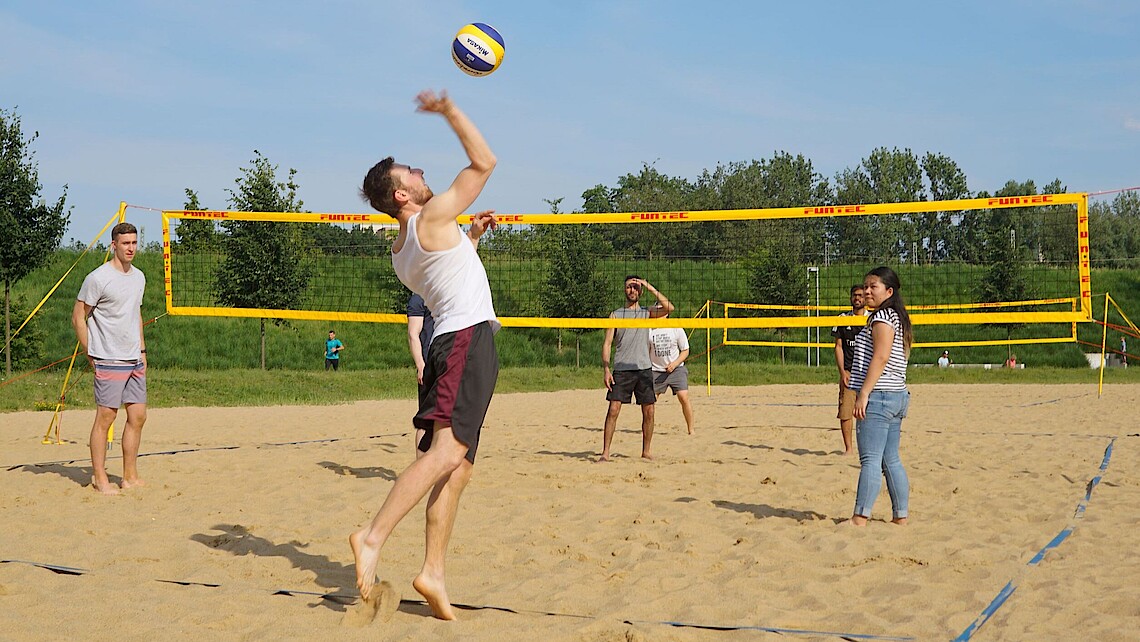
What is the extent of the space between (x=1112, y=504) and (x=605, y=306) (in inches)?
659

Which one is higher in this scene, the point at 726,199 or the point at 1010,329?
the point at 726,199

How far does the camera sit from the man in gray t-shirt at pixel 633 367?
300 inches

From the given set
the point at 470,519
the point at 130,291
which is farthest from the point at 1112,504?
the point at 130,291

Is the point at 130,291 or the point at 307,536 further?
the point at 130,291

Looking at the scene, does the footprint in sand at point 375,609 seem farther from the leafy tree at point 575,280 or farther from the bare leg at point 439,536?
the leafy tree at point 575,280

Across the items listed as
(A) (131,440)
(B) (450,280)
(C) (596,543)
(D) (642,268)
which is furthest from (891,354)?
(D) (642,268)

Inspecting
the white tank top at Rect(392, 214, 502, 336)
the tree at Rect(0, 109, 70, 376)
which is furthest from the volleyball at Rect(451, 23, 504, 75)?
the tree at Rect(0, 109, 70, 376)

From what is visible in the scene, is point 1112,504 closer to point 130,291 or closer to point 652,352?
point 652,352

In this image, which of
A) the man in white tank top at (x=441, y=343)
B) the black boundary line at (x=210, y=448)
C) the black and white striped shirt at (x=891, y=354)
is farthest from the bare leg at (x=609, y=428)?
the man in white tank top at (x=441, y=343)

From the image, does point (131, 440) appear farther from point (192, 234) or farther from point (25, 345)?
point (192, 234)

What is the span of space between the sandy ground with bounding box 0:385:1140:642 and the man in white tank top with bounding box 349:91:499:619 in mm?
254

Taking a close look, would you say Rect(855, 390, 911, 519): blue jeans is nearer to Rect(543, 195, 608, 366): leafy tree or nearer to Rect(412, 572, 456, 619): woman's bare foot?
Rect(412, 572, 456, 619): woman's bare foot

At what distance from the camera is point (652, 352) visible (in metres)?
8.96

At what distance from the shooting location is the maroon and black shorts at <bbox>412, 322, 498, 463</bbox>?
3.37m
